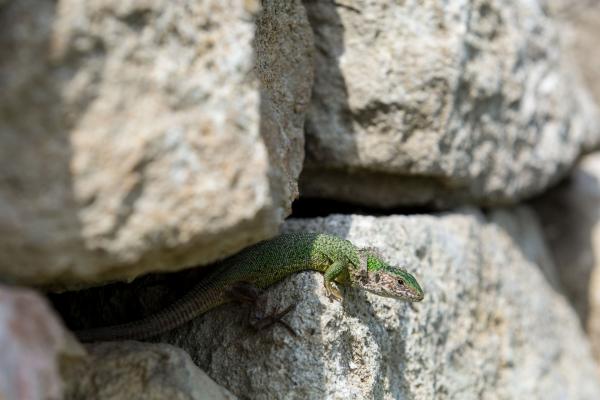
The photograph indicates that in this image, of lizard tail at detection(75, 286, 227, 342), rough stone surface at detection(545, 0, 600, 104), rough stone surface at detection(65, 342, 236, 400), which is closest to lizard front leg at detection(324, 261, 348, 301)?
lizard tail at detection(75, 286, 227, 342)

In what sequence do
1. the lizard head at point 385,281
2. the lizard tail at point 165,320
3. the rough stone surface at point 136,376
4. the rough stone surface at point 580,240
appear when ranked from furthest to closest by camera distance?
1. the rough stone surface at point 580,240
2. the lizard head at point 385,281
3. the lizard tail at point 165,320
4. the rough stone surface at point 136,376

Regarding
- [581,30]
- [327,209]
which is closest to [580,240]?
[581,30]

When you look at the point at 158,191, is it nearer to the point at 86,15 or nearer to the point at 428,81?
the point at 86,15

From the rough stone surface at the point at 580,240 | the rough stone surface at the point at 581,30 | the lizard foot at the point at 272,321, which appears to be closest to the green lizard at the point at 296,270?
the lizard foot at the point at 272,321

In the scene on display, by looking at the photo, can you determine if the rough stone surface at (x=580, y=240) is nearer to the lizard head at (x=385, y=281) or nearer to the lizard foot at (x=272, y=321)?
the lizard head at (x=385, y=281)

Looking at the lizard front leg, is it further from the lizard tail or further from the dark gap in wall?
the dark gap in wall

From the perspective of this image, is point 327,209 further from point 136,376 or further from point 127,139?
point 127,139
